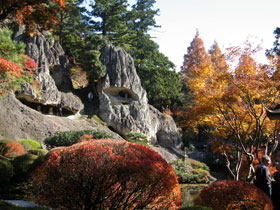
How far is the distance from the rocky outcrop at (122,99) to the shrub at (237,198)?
17008 millimetres

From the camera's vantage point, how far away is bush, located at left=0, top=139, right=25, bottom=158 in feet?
34.4

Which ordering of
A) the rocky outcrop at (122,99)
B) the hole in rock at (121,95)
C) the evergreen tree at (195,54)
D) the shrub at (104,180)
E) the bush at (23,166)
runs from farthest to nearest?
1. the evergreen tree at (195,54)
2. the hole in rock at (121,95)
3. the rocky outcrop at (122,99)
4. the bush at (23,166)
5. the shrub at (104,180)

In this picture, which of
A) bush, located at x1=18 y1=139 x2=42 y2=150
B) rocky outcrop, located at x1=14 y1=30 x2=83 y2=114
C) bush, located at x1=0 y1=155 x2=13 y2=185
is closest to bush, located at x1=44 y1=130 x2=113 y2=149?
bush, located at x1=18 y1=139 x2=42 y2=150

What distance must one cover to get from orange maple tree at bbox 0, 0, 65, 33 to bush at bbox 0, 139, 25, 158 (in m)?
7.56

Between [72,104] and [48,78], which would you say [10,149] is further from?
[72,104]

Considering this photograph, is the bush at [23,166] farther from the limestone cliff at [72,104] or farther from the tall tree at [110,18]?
the tall tree at [110,18]

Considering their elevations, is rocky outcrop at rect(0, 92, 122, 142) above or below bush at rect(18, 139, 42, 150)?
above

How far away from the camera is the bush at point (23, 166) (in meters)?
8.40

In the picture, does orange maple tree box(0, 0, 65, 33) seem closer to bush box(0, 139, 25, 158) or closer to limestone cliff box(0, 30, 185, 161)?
bush box(0, 139, 25, 158)

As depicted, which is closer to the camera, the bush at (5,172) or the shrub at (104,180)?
the shrub at (104,180)

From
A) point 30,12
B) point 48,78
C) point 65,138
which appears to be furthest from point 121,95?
point 30,12

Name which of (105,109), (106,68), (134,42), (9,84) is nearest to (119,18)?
(134,42)

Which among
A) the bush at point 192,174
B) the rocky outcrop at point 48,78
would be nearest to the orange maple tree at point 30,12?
the rocky outcrop at point 48,78

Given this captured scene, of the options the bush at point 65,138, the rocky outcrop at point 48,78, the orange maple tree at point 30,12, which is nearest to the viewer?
the orange maple tree at point 30,12
